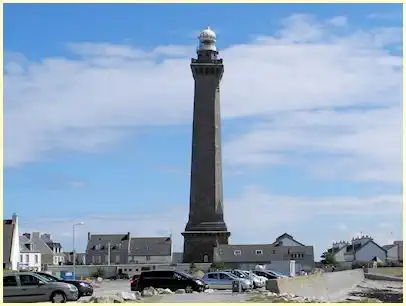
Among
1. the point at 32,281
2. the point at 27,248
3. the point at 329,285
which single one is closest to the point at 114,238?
the point at 27,248

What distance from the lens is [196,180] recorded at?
98.6 m

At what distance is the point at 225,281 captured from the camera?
45438 mm

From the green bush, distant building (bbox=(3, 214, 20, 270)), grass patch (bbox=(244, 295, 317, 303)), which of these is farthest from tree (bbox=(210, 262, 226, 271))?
grass patch (bbox=(244, 295, 317, 303))

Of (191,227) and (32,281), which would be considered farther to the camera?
(191,227)

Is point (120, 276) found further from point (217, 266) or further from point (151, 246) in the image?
point (151, 246)

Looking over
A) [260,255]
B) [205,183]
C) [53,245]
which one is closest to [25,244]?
[53,245]

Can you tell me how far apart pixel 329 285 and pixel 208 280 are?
17159 mm

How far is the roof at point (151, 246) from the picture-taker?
125062mm

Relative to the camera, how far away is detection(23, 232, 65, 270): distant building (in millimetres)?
105088

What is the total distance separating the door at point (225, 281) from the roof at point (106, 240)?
82601mm

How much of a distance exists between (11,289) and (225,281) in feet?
57.1

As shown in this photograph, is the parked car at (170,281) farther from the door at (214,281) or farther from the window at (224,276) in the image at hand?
the window at (224,276)

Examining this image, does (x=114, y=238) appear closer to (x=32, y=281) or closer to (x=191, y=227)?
(x=191, y=227)

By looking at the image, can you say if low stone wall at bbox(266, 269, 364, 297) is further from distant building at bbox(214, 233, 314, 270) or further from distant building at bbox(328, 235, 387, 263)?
distant building at bbox(328, 235, 387, 263)
